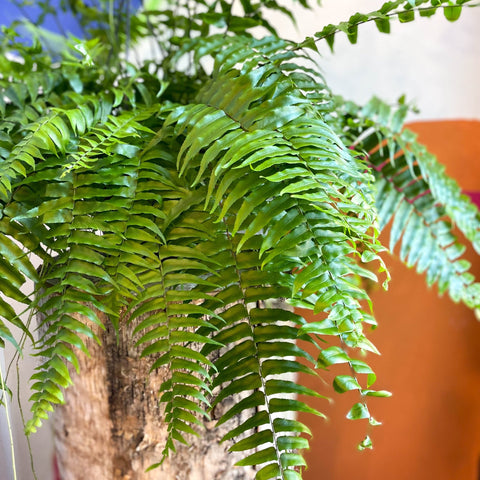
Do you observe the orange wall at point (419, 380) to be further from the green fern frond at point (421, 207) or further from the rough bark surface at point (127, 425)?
the rough bark surface at point (127, 425)

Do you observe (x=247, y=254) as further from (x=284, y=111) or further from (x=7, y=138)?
(x=7, y=138)

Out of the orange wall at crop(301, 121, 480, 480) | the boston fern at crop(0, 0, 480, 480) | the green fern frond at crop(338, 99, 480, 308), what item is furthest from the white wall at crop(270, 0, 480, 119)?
the boston fern at crop(0, 0, 480, 480)

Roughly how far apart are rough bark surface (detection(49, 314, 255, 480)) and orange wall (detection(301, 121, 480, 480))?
66cm

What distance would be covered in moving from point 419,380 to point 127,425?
102cm

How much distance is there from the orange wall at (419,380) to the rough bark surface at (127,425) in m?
0.66

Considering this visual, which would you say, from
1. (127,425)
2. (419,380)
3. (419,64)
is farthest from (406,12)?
(419,380)

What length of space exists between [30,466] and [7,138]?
0.48m

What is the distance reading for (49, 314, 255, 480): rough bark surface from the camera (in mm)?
746

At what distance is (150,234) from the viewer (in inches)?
24.3

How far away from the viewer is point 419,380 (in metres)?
1.49

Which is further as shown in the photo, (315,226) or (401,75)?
(401,75)

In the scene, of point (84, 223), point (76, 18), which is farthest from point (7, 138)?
point (76, 18)

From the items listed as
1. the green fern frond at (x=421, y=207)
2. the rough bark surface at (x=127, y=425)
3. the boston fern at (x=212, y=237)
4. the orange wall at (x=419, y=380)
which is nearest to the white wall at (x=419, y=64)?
the orange wall at (x=419, y=380)

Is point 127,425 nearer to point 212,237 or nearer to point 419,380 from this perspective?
point 212,237
